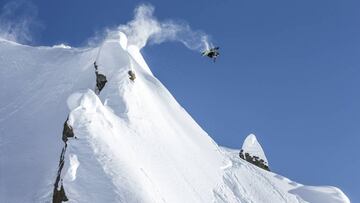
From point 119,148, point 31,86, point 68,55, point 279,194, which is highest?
point 68,55

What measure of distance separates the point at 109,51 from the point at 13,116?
36.6 ft

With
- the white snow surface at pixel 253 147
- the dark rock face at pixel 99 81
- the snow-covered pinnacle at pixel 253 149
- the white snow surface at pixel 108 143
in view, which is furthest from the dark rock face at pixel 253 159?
the dark rock face at pixel 99 81

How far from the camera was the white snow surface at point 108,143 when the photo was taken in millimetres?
36656

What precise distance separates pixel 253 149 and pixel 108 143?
1411 inches

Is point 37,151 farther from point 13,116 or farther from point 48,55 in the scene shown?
point 48,55

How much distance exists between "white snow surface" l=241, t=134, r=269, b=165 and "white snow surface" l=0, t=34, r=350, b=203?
1400 cm

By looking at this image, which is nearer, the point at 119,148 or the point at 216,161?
the point at 119,148

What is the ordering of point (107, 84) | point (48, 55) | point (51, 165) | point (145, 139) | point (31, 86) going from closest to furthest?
point (51, 165) < point (145, 139) < point (107, 84) < point (31, 86) < point (48, 55)

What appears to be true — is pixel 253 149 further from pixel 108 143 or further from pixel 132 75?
pixel 108 143

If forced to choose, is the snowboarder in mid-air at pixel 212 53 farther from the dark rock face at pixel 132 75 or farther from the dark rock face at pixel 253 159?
the dark rock face at pixel 253 159

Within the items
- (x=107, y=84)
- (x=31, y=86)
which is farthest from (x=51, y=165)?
(x=31, y=86)

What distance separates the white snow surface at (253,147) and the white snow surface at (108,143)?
14.0 m

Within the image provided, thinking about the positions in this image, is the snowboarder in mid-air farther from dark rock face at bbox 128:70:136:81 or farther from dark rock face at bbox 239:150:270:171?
dark rock face at bbox 239:150:270:171

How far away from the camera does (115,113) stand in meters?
44.7
